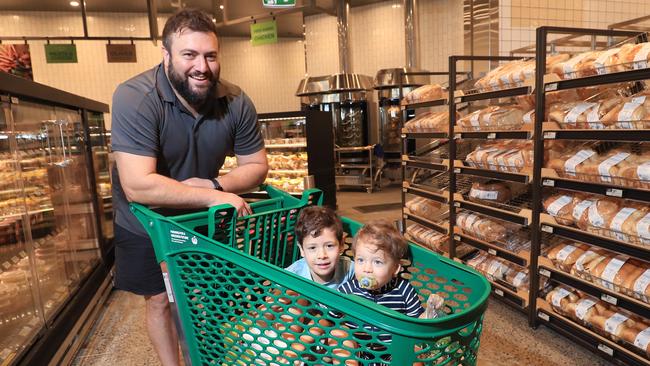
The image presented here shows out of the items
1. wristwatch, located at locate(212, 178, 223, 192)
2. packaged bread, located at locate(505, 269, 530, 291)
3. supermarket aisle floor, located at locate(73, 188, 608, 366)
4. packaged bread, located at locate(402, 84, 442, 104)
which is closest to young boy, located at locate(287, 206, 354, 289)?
wristwatch, located at locate(212, 178, 223, 192)

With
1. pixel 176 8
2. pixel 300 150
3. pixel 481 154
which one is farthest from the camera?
pixel 176 8

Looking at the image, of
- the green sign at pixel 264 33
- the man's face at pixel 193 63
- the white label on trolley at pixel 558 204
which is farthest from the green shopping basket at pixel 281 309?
the green sign at pixel 264 33

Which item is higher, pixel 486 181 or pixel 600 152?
pixel 600 152

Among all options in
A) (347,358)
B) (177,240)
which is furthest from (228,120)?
(347,358)

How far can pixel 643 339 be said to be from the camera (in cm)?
204

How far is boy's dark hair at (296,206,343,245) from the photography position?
1.32m

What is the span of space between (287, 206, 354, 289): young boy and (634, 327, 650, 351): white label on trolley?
65.4 inches

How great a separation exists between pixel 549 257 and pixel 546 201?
35 cm

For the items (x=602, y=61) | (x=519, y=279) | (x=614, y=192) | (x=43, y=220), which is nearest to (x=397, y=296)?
(x=614, y=192)

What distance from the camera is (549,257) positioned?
259 cm

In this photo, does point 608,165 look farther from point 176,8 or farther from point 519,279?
point 176,8

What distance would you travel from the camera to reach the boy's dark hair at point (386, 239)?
1.21 meters

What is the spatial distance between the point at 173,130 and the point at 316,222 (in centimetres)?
68

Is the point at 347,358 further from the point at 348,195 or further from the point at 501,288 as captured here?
the point at 348,195
